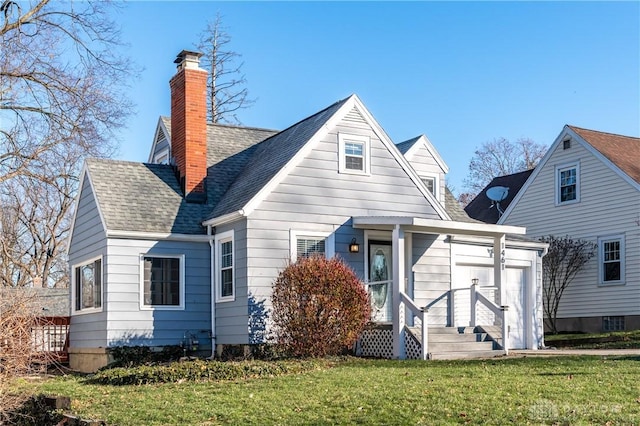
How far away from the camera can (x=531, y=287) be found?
20.0 metres

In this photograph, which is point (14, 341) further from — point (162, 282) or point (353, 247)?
point (353, 247)

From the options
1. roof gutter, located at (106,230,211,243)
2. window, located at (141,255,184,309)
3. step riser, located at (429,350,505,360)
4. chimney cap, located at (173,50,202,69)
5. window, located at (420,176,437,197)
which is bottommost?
step riser, located at (429,350,505,360)

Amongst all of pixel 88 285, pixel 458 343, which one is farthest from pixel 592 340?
pixel 88 285

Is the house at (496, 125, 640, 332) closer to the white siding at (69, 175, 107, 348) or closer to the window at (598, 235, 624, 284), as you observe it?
the window at (598, 235, 624, 284)

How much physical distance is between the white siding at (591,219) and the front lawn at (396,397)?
1147cm

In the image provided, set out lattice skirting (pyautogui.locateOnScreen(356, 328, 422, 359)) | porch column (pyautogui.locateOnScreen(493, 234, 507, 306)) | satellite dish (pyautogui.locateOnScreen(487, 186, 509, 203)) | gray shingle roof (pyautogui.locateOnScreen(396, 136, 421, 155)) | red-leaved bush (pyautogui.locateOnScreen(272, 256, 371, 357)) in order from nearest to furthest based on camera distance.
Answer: red-leaved bush (pyautogui.locateOnScreen(272, 256, 371, 357)) → lattice skirting (pyautogui.locateOnScreen(356, 328, 422, 359)) → porch column (pyautogui.locateOnScreen(493, 234, 507, 306)) → gray shingle roof (pyautogui.locateOnScreen(396, 136, 421, 155)) → satellite dish (pyautogui.locateOnScreen(487, 186, 509, 203))

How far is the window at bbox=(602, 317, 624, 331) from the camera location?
24498 millimetres

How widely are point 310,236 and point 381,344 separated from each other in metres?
2.71

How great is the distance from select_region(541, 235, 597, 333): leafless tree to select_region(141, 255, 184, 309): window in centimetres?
1262

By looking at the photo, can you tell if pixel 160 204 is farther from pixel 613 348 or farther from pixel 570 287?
pixel 570 287

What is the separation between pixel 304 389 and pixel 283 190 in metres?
6.59

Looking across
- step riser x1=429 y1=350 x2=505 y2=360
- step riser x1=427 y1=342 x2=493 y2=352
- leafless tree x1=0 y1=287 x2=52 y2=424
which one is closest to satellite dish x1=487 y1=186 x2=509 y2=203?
step riser x1=427 y1=342 x2=493 y2=352

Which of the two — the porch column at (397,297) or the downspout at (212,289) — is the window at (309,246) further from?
the downspout at (212,289)

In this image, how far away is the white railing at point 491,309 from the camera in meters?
16.7
